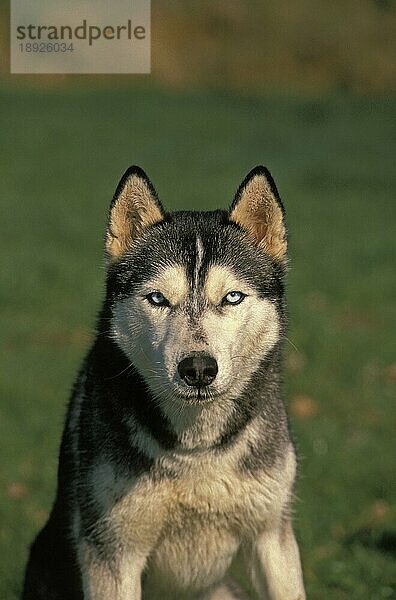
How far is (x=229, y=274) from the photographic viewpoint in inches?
179

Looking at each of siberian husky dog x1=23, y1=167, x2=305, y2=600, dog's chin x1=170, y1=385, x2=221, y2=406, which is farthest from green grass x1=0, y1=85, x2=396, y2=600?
dog's chin x1=170, y1=385, x2=221, y2=406

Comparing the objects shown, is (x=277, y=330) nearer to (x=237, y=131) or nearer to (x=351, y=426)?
(x=351, y=426)

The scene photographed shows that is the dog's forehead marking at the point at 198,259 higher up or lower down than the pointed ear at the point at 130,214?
lower down

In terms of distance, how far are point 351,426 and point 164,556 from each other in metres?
4.78

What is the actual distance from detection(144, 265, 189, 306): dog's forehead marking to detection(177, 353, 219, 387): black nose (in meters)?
0.34

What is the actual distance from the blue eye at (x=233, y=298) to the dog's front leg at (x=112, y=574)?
1.16 meters

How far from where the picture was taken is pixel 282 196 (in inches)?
776

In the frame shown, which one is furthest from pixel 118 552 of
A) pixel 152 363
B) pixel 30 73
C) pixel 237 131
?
pixel 30 73

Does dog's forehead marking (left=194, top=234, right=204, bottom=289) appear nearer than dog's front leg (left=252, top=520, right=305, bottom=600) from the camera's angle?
Yes

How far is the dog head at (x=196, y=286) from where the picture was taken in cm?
430

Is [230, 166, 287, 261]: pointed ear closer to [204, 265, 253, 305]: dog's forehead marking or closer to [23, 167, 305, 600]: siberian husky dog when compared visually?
[23, 167, 305, 600]: siberian husky dog

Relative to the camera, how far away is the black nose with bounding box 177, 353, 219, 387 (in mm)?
4184
